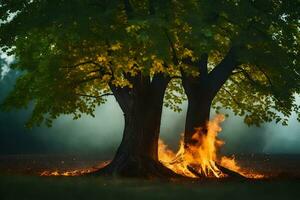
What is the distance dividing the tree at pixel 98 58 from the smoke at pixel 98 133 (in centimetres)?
4126

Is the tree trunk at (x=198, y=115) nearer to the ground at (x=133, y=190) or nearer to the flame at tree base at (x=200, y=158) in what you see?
the flame at tree base at (x=200, y=158)

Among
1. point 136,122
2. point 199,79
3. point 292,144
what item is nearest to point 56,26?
point 136,122

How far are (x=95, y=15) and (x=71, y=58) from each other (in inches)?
191

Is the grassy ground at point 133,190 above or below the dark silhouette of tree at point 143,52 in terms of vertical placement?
below

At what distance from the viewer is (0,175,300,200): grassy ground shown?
1633 centimetres

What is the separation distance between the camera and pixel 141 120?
27.2 metres

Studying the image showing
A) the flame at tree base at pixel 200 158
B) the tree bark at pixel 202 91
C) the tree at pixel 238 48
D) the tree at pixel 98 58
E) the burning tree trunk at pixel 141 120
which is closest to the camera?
the tree at pixel 238 48

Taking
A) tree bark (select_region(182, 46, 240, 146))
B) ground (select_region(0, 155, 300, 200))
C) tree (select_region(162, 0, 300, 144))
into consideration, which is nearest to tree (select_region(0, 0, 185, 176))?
tree (select_region(162, 0, 300, 144))

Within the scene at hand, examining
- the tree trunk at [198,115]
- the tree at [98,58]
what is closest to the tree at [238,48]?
the tree trunk at [198,115]

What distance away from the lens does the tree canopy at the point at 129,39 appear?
20.5 meters

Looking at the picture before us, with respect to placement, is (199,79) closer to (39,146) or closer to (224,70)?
(224,70)

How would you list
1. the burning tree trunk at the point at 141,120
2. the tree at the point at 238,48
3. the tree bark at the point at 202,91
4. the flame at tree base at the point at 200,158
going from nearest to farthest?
the tree at the point at 238,48
the burning tree trunk at the point at 141,120
the flame at tree base at the point at 200,158
the tree bark at the point at 202,91

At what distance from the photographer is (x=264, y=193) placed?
17.7m

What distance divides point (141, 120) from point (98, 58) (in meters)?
4.06
